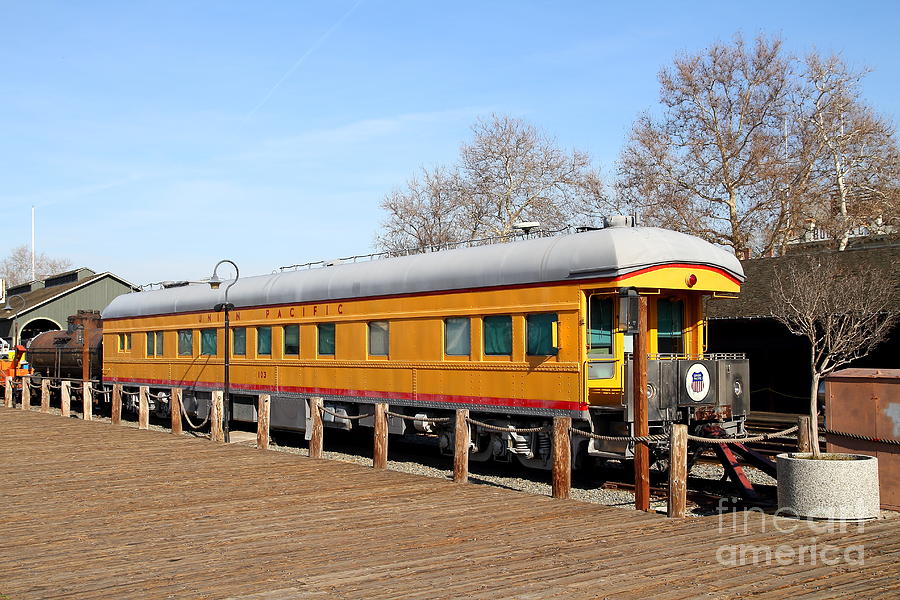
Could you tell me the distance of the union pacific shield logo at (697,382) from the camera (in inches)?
470

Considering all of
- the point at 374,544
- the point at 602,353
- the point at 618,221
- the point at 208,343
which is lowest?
the point at 374,544

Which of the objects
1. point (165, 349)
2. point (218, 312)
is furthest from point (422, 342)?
point (165, 349)

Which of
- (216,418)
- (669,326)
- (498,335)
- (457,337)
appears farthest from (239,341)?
(669,326)

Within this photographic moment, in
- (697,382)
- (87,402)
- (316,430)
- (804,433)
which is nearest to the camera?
(804,433)

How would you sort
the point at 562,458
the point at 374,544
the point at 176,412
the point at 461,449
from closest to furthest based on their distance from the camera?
the point at 374,544
the point at 562,458
the point at 461,449
the point at 176,412

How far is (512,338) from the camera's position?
12789 millimetres

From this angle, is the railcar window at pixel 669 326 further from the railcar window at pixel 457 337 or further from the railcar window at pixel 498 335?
the railcar window at pixel 457 337

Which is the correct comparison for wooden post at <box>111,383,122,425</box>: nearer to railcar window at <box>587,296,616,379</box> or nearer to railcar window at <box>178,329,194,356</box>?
railcar window at <box>178,329,194,356</box>

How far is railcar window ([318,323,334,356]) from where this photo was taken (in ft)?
53.7

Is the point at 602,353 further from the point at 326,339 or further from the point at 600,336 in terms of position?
the point at 326,339

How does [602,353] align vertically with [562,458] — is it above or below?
above

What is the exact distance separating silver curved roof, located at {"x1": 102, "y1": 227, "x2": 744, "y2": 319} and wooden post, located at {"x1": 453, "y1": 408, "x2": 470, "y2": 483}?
217cm

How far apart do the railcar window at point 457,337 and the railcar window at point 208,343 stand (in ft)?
24.7

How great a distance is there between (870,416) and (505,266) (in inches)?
207
